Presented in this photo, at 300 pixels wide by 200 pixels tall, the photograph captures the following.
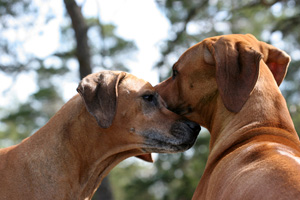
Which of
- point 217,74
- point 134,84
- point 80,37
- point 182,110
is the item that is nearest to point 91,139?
point 134,84

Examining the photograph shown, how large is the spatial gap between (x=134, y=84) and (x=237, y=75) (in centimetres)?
112

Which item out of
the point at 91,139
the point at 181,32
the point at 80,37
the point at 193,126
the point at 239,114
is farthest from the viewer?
the point at 181,32

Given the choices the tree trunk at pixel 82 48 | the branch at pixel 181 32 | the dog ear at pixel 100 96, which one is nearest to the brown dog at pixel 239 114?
the dog ear at pixel 100 96

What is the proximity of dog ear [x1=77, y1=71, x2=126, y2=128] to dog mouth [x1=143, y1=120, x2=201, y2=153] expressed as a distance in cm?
47

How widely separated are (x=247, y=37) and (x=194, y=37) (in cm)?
838

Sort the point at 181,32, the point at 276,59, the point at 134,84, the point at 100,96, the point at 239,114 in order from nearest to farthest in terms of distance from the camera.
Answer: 1. the point at 239,114
2. the point at 100,96
3. the point at 134,84
4. the point at 276,59
5. the point at 181,32

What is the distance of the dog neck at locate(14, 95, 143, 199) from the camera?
4.15m

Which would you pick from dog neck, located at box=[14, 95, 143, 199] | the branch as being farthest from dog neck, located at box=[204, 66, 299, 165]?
the branch

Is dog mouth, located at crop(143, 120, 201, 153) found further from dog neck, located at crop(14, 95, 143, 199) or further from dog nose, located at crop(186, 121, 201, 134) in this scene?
dog neck, located at crop(14, 95, 143, 199)

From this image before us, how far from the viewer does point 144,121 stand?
445 cm

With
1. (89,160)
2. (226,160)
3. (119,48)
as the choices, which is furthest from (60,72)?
(226,160)

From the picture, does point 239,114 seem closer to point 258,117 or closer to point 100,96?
point 258,117

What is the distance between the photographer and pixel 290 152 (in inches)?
129

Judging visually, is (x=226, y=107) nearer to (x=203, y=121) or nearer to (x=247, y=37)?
(x=203, y=121)
